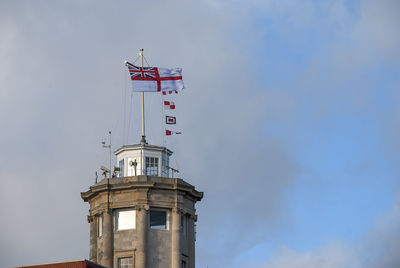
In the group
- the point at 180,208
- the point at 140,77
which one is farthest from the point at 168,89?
the point at 180,208

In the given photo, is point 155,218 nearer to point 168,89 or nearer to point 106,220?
Result: point 106,220

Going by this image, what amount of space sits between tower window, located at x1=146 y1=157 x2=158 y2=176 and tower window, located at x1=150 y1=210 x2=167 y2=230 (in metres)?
4.99

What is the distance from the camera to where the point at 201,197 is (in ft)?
476

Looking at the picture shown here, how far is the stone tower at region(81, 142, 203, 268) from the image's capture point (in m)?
139

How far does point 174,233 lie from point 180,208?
9.11ft

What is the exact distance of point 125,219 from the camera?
140m

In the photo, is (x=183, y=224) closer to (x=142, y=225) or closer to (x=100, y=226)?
(x=142, y=225)

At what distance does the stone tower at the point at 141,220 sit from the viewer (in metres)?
139

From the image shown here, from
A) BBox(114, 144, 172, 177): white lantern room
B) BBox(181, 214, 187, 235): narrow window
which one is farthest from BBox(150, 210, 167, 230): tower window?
BBox(114, 144, 172, 177): white lantern room

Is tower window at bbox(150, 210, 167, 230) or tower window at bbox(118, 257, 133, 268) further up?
tower window at bbox(150, 210, 167, 230)

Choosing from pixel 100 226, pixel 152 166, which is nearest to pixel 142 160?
pixel 152 166

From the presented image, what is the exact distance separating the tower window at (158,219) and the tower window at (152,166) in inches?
197

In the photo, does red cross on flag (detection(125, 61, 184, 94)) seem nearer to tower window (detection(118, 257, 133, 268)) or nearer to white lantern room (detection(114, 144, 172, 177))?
white lantern room (detection(114, 144, 172, 177))

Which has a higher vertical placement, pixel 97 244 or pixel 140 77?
pixel 140 77
